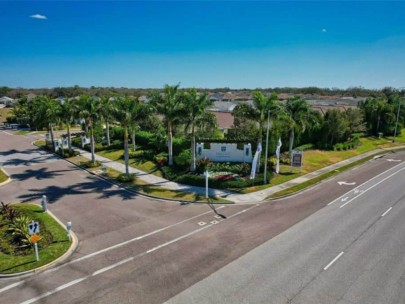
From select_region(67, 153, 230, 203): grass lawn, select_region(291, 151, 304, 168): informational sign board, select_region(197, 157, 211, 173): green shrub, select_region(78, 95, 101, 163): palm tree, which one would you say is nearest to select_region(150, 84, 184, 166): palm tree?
select_region(197, 157, 211, 173): green shrub

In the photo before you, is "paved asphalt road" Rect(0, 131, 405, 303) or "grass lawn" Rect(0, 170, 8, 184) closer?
"paved asphalt road" Rect(0, 131, 405, 303)

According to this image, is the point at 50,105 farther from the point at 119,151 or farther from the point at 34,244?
the point at 34,244

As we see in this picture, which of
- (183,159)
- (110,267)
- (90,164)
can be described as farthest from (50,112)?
(110,267)

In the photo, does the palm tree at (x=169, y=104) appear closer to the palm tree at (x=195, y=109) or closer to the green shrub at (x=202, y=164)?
the palm tree at (x=195, y=109)

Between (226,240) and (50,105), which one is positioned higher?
(50,105)

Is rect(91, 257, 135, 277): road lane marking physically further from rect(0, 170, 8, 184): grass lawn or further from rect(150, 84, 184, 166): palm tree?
rect(0, 170, 8, 184): grass lawn

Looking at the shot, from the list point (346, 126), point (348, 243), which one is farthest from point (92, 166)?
point (346, 126)

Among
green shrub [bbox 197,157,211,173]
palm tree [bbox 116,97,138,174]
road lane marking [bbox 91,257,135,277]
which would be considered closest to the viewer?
road lane marking [bbox 91,257,135,277]
